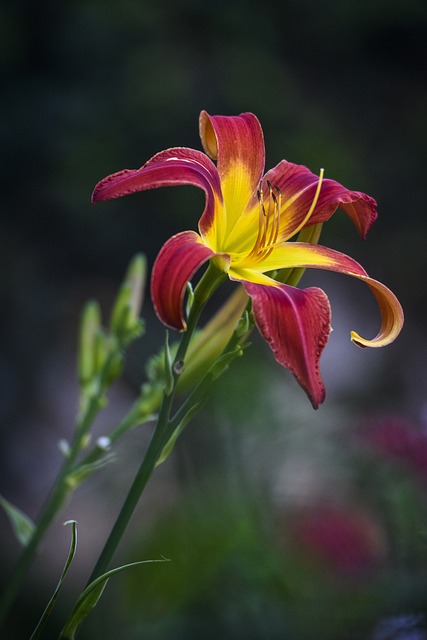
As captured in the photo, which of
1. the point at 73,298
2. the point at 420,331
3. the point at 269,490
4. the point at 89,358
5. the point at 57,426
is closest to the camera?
the point at 89,358

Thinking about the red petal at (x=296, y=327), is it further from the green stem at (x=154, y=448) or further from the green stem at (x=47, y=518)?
the green stem at (x=47, y=518)

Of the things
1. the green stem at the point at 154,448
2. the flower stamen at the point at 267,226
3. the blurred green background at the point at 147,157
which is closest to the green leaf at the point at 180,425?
the green stem at the point at 154,448

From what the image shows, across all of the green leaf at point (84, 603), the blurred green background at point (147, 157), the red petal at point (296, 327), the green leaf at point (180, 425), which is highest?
the red petal at point (296, 327)

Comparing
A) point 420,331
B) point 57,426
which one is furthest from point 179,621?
point 420,331

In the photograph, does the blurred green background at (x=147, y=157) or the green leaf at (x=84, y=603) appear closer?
the green leaf at (x=84, y=603)

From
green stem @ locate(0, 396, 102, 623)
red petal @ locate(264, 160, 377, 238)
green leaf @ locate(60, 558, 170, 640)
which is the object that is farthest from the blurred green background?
green leaf @ locate(60, 558, 170, 640)

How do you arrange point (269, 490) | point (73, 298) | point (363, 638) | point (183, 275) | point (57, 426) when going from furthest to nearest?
point (73, 298), point (57, 426), point (269, 490), point (363, 638), point (183, 275)

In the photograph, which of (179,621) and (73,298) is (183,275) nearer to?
(179,621)
